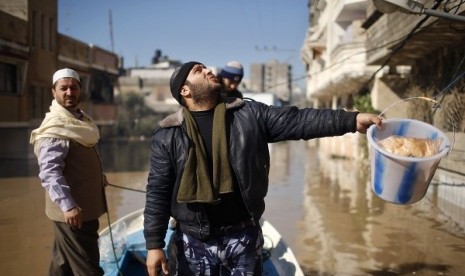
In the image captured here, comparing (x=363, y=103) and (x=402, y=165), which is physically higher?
(x=363, y=103)

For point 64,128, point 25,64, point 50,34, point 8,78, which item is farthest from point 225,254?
point 50,34

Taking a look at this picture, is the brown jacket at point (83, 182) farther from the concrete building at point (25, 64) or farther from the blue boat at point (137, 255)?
the concrete building at point (25, 64)

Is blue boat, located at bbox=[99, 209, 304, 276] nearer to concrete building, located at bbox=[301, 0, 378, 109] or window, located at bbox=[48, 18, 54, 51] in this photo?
concrete building, located at bbox=[301, 0, 378, 109]

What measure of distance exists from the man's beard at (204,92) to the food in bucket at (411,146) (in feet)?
3.13

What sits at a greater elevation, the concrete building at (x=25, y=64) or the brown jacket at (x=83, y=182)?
the concrete building at (x=25, y=64)

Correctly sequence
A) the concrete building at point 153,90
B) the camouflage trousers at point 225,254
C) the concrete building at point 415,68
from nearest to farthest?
the camouflage trousers at point 225,254 < the concrete building at point 415,68 < the concrete building at point 153,90

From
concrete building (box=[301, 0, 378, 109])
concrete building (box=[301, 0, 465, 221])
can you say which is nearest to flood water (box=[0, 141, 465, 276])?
concrete building (box=[301, 0, 465, 221])

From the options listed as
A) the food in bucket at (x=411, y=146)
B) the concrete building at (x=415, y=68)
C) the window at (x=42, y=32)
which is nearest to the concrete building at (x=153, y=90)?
the window at (x=42, y=32)

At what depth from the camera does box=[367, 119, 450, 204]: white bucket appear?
7.88ft

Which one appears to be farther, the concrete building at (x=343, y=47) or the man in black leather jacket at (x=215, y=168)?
the concrete building at (x=343, y=47)

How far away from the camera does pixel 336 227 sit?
7.58 meters

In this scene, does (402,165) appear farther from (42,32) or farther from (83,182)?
(42,32)

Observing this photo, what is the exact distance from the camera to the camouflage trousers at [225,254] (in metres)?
2.52

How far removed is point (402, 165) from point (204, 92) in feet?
3.69
